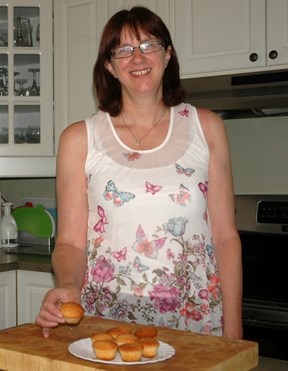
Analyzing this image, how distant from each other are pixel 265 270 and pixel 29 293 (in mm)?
878

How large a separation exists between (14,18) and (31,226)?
0.88m

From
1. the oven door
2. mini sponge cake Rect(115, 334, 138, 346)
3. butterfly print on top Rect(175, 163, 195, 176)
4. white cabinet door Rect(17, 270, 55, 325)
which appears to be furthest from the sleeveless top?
white cabinet door Rect(17, 270, 55, 325)

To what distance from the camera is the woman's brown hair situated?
1.55 m

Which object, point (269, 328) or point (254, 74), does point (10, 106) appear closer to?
point (254, 74)

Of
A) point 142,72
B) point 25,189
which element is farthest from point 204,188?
point 25,189

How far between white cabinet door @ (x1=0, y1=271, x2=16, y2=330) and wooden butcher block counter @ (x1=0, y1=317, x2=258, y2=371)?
126 cm

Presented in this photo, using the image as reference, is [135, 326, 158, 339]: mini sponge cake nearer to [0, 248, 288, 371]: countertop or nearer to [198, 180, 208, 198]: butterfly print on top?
[198, 180, 208, 198]: butterfly print on top

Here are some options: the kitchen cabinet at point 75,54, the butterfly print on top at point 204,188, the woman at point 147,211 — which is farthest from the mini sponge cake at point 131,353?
the kitchen cabinet at point 75,54

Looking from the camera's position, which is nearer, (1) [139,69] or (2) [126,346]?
(2) [126,346]

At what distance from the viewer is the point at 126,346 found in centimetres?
109

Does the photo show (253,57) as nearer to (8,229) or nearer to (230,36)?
(230,36)

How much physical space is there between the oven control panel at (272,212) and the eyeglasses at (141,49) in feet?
3.38

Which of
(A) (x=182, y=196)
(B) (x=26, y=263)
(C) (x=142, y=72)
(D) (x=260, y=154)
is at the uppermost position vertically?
(C) (x=142, y=72)

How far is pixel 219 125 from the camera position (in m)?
1.58
